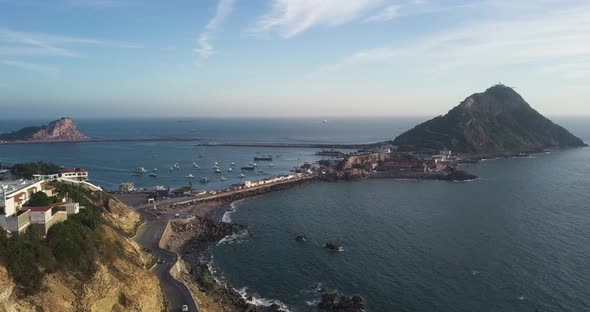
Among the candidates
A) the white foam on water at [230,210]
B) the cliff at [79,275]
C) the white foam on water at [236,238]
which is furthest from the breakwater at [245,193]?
the cliff at [79,275]

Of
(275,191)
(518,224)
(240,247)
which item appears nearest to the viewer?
(240,247)

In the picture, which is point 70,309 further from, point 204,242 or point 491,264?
point 491,264

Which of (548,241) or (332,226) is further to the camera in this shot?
(332,226)

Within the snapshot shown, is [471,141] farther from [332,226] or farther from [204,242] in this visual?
[204,242]

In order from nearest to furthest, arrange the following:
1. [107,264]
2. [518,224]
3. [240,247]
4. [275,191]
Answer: [107,264] → [240,247] → [518,224] → [275,191]

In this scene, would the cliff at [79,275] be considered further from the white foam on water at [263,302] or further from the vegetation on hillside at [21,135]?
the vegetation on hillside at [21,135]

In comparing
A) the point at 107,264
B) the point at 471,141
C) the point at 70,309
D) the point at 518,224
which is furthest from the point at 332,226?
the point at 471,141

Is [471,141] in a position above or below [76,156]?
above
